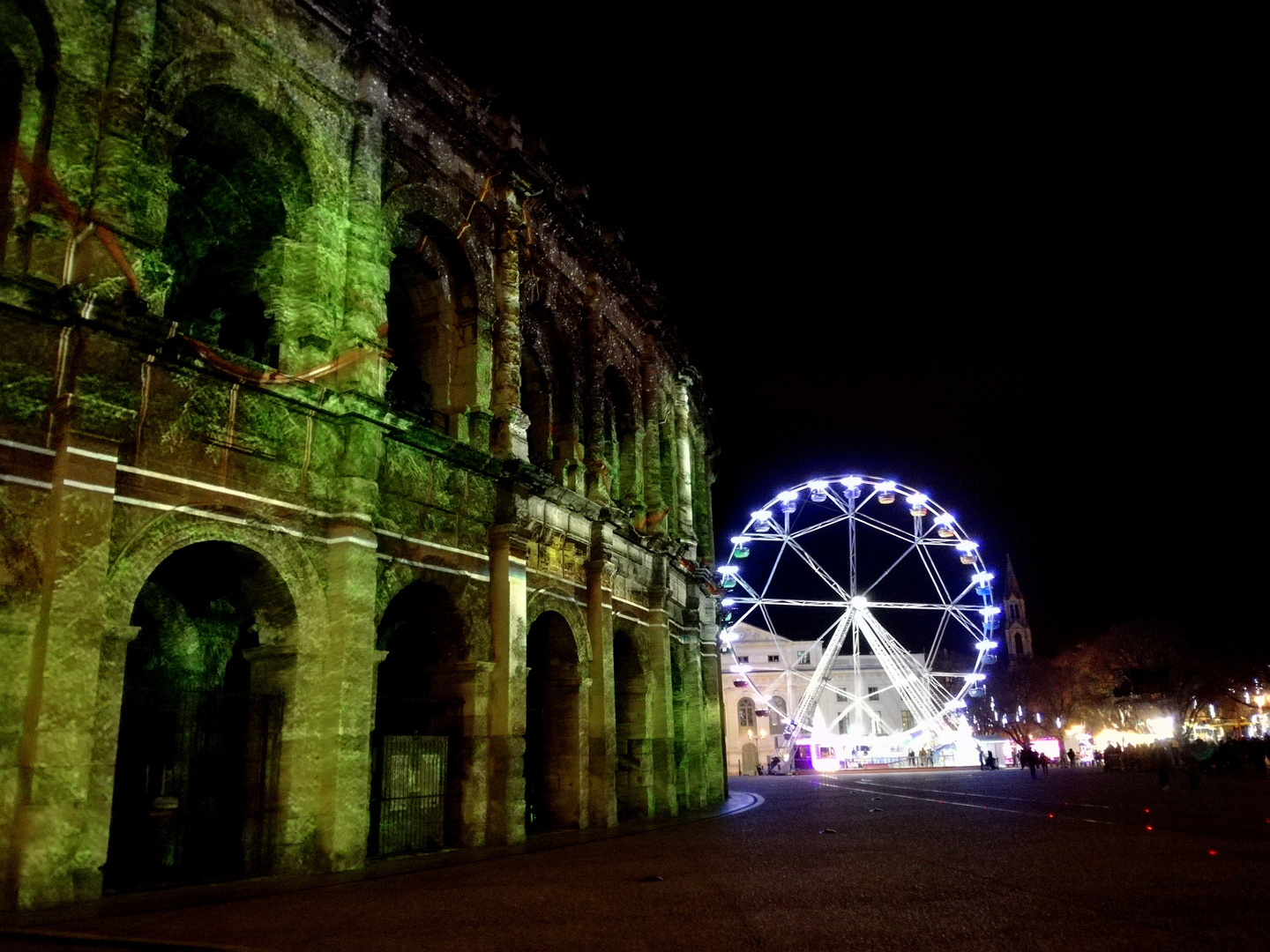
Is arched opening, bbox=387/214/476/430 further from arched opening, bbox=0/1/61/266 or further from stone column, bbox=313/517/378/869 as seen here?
arched opening, bbox=0/1/61/266

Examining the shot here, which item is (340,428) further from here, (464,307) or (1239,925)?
(1239,925)

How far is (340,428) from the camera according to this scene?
13.1 metres

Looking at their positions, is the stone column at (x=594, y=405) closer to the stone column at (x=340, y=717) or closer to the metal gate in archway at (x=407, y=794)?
the metal gate in archway at (x=407, y=794)

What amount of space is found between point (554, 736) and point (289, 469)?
7551 millimetres

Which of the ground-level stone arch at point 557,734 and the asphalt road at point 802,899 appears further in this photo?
the ground-level stone arch at point 557,734

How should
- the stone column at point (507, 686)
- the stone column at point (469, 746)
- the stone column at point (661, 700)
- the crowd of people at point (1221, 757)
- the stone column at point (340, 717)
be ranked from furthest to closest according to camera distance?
1. the crowd of people at point (1221, 757)
2. the stone column at point (661, 700)
3. the stone column at point (507, 686)
4. the stone column at point (469, 746)
5. the stone column at point (340, 717)

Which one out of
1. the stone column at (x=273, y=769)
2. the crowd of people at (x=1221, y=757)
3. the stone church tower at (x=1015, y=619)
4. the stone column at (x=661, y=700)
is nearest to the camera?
the stone column at (x=273, y=769)

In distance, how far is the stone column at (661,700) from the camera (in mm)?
20203

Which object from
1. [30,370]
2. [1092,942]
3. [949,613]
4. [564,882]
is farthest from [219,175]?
[949,613]

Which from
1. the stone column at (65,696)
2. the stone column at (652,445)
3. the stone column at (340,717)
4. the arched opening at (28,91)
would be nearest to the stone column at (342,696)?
the stone column at (340,717)

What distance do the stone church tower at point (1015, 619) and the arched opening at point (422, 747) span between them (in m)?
91.2

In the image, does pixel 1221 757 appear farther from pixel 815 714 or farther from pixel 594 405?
pixel 594 405

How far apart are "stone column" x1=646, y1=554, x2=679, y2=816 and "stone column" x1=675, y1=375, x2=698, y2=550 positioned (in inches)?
113

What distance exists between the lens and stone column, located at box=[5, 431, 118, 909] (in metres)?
8.87
